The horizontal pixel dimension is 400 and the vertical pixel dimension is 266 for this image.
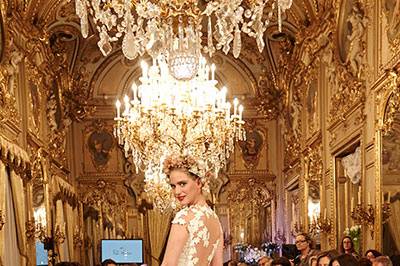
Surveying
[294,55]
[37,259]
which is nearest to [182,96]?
[37,259]

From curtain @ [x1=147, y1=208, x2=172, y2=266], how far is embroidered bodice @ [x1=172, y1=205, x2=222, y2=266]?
49.5 feet

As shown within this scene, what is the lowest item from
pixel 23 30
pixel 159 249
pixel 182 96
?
pixel 159 249

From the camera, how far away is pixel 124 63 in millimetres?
20281

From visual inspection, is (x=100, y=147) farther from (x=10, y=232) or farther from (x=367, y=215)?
(x=367, y=215)

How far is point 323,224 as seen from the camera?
1391cm

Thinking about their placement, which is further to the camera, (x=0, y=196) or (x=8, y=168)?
(x=8, y=168)

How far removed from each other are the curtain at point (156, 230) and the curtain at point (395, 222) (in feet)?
35.0

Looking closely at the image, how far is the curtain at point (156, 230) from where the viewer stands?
776 inches

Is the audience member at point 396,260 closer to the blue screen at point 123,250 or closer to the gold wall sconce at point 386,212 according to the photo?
the gold wall sconce at point 386,212

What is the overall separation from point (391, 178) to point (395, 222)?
58 centimetres

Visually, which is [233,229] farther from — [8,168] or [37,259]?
[8,168]

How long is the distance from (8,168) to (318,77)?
6121 mm

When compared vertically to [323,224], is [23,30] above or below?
above

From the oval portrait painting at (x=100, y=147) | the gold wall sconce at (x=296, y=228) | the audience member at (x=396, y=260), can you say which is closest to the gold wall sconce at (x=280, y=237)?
the gold wall sconce at (x=296, y=228)
